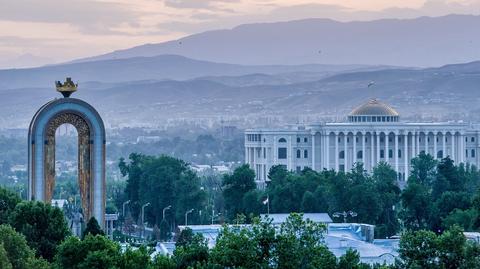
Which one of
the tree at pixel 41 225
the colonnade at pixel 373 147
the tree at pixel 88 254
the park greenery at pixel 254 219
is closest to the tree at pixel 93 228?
the park greenery at pixel 254 219

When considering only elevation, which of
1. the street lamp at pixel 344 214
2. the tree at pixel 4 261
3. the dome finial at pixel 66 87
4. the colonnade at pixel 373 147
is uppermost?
the colonnade at pixel 373 147

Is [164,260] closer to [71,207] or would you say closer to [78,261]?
[78,261]

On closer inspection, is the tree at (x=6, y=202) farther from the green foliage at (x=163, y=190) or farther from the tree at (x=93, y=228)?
the green foliage at (x=163, y=190)

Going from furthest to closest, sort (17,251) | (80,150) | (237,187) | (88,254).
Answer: (237,187) < (80,150) < (17,251) < (88,254)

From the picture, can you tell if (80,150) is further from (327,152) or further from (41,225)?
(327,152)

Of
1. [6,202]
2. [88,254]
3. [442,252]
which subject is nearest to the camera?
[442,252]

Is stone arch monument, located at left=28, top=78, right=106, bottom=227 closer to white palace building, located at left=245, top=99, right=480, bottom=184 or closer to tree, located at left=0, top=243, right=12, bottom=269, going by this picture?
tree, located at left=0, top=243, right=12, bottom=269

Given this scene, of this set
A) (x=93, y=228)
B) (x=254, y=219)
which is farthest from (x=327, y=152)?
(x=254, y=219)
